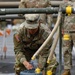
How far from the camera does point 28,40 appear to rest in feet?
19.7

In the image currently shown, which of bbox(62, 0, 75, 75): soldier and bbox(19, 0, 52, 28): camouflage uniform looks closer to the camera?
bbox(62, 0, 75, 75): soldier

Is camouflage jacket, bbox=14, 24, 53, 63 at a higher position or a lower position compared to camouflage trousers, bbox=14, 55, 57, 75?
higher

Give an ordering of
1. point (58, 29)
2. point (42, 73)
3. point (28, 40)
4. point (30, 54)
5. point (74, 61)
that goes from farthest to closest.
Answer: point (74, 61) → point (30, 54) → point (28, 40) → point (42, 73) → point (58, 29)

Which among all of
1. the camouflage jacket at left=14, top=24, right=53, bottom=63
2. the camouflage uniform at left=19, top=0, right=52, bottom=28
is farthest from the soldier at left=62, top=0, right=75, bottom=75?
the camouflage jacket at left=14, top=24, right=53, bottom=63

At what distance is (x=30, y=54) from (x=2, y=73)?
1876 millimetres

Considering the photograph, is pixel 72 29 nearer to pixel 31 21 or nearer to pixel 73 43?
pixel 73 43

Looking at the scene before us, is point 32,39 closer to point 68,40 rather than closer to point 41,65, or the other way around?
point 41,65

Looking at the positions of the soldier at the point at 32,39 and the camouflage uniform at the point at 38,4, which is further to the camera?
the camouflage uniform at the point at 38,4

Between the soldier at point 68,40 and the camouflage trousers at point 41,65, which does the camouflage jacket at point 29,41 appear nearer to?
the camouflage trousers at point 41,65

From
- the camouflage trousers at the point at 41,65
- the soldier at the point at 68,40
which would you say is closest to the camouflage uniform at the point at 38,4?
A: the soldier at the point at 68,40

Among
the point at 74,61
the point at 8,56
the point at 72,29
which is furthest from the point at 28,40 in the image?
the point at 8,56

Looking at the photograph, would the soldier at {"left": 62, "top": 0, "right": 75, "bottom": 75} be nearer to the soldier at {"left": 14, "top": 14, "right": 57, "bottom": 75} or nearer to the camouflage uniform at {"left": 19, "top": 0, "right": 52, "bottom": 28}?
the camouflage uniform at {"left": 19, "top": 0, "right": 52, "bottom": 28}

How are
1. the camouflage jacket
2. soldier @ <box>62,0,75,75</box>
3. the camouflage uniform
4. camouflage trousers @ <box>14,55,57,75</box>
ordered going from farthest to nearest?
the camouflage uniform, soldier @ <box>62,0,75,75</box>, the camouflage jacket, camouflage trousers @ <box>14,55,57,75</box>

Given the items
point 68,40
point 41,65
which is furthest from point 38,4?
point 41,65
